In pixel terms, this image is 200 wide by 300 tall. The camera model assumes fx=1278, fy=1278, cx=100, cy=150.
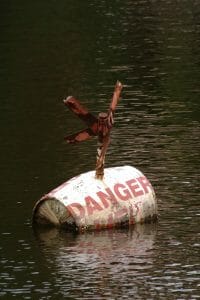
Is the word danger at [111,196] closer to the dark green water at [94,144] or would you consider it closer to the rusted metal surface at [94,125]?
the rusted metal surface at [94,125]

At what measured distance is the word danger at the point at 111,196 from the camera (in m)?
24.3

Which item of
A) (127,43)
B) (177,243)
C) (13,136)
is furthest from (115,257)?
(127,43)

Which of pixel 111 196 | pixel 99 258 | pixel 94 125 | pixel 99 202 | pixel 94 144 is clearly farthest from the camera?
pixel 94 144

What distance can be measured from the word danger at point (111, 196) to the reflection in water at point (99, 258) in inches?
20.8

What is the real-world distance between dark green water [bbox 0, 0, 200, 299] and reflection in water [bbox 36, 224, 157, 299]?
0.02 metres

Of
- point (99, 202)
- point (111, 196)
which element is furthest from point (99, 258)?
point (111, 196)

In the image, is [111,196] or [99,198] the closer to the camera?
[99,198]

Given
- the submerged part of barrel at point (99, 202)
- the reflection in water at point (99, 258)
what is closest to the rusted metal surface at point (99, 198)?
the submerged part of barrel at point (99, 202)

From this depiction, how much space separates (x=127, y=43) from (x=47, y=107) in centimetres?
1774

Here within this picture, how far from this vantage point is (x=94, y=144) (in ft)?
111

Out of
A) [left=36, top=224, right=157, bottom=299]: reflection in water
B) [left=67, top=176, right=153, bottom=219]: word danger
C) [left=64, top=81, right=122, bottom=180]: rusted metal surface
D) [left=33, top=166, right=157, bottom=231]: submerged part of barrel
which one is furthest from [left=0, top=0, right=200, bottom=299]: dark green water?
[left=64, top=81, right=122, bottom=180]: rusted metal surface

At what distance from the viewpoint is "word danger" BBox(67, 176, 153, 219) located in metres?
24.3

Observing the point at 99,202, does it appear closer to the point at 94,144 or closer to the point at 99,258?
the point at 99,258

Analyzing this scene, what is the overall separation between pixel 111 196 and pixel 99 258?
73.5 inches
